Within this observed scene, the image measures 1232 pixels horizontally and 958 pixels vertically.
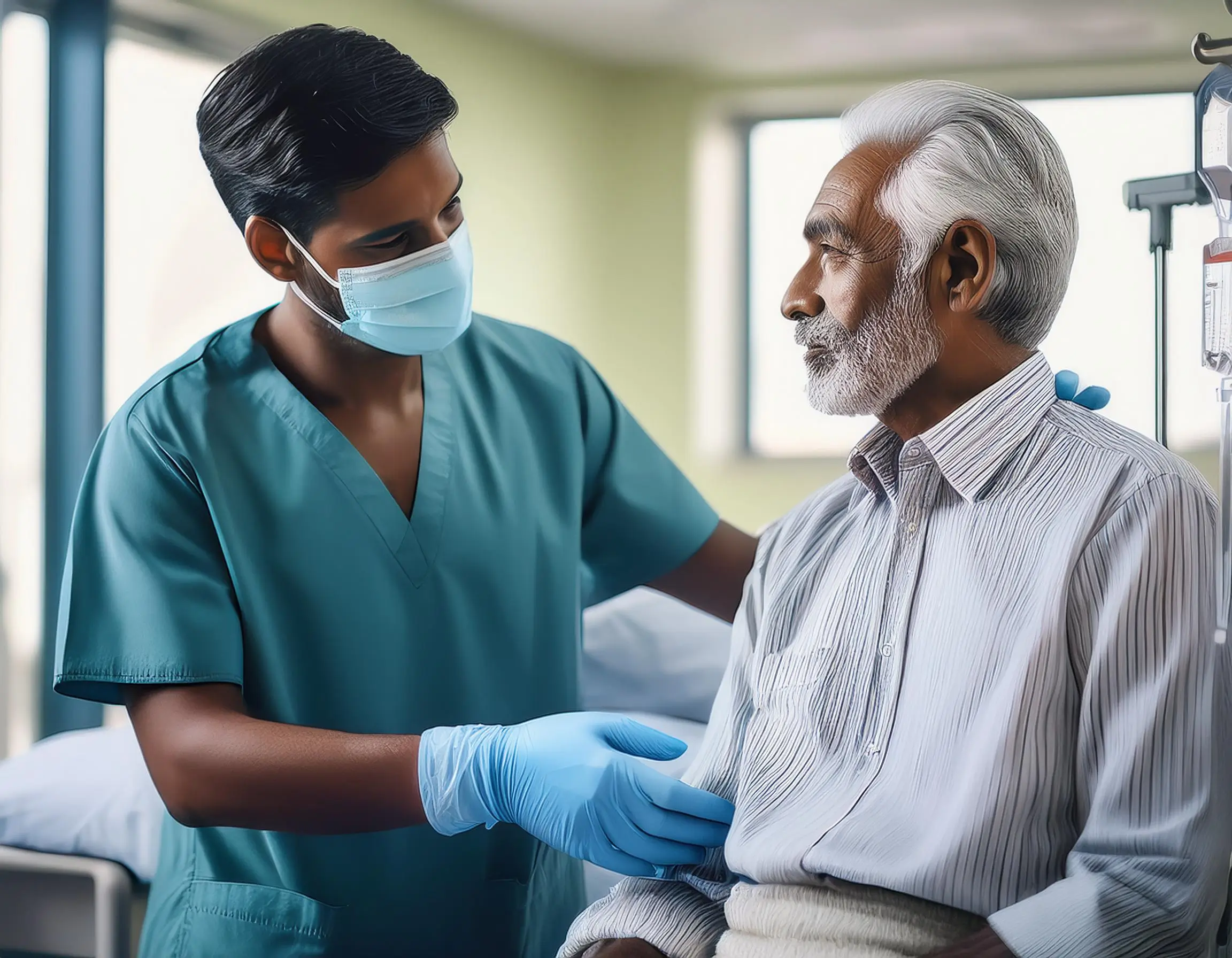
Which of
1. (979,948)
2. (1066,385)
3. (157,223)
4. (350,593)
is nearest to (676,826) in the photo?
(979,948)

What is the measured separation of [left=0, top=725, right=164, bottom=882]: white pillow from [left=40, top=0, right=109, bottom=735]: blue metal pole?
2.48 feet

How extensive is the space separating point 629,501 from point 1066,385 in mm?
557

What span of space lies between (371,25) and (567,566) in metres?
1.94

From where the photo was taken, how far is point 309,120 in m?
1.18

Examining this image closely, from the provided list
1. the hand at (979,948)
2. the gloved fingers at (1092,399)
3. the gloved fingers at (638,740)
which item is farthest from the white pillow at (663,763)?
the gloved fingers at (1092,399)

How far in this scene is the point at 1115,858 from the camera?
0.84m

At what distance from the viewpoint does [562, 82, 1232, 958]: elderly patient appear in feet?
2.78

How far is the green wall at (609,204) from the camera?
3.20 meters

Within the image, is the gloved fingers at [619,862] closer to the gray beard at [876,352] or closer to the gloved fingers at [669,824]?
the gloved fingers at [669,824]

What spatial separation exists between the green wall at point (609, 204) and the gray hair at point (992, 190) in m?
2.17

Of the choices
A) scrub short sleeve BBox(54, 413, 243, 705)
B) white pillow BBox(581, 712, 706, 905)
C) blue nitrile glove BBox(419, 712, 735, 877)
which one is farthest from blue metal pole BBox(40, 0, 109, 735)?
blue nitrile glove BBox(419, 712, 735, 877)

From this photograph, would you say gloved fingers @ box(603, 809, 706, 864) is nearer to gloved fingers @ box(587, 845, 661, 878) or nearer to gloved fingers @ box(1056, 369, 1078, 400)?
gloved fingers @ box(587, 845, 661, 878)

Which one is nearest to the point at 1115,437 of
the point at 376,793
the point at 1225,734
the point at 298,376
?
the point at 1225,734

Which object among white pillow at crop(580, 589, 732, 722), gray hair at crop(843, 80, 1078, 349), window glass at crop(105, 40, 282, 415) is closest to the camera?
gray hair at crop(843, 80, 1078, 349)
